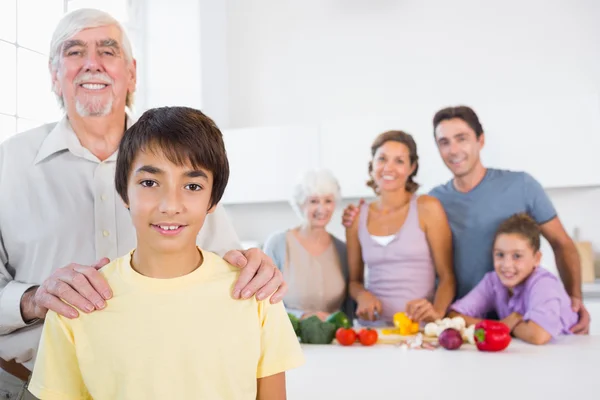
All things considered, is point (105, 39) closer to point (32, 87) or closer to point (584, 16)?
point (32, 87)

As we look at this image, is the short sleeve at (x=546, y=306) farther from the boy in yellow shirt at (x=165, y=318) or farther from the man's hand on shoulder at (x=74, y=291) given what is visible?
the man's hand on shoulder at (x=74, y=291)

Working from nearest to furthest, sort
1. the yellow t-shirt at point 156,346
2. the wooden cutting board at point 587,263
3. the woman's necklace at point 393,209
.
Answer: the yellow t-shirt at point 156,346 < the woman's necklace at point 393,209 < the wooden cutting board at point 587,263

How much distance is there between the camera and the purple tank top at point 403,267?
2.45 metres

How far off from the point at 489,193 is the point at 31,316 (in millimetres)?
1785

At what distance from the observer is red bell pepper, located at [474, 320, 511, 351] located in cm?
182

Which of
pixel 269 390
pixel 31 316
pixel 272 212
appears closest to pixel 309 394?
pixel 269 390

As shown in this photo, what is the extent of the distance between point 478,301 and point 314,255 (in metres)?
0.73

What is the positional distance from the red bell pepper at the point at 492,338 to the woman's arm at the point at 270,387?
0.92 meters

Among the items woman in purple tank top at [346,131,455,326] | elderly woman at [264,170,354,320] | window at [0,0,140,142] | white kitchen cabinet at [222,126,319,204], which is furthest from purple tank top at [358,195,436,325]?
window at [0,0,140,142]

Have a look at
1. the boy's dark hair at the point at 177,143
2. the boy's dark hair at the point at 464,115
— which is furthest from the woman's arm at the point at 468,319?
the boy's dark hair at the point at 177,143

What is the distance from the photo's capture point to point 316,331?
2.08 meters

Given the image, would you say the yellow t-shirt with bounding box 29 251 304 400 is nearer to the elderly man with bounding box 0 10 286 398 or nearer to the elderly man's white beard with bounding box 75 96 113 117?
the elderly man with bounding box 0 10 286 398

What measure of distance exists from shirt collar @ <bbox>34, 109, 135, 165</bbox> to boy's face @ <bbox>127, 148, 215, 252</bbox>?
0.47 meters

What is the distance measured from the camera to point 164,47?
465cm
